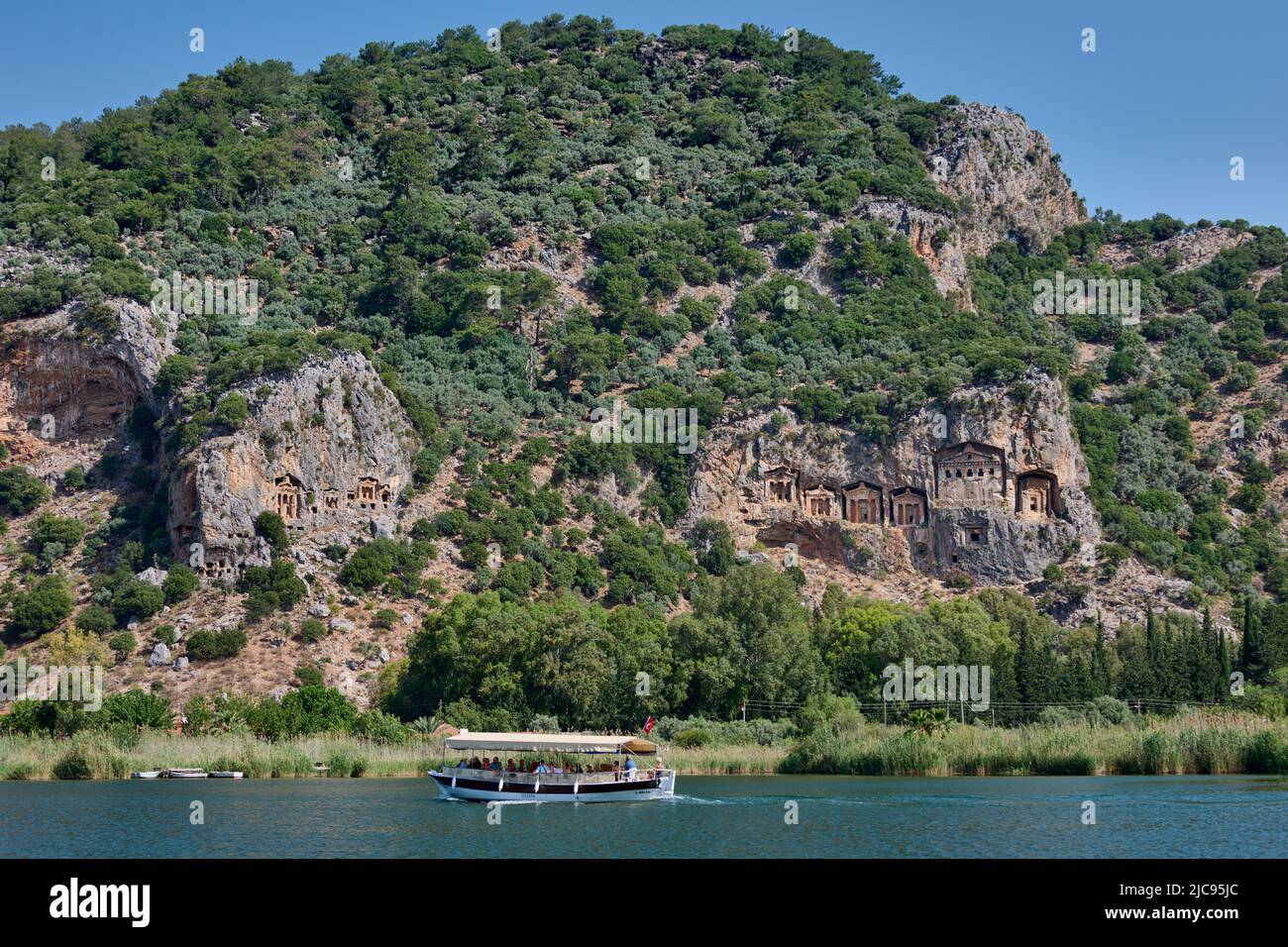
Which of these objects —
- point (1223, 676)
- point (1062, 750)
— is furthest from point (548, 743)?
point (1223, 676)

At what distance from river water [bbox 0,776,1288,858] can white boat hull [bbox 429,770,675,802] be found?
0.50 metres

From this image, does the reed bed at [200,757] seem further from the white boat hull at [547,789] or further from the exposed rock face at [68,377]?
the exposed rock face at [68,377]

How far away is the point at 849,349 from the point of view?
114625 mm

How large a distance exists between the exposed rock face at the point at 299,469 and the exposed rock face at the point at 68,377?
10.8 m

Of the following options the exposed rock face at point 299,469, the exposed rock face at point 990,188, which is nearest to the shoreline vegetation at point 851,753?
the exposed rock face at point 299,469

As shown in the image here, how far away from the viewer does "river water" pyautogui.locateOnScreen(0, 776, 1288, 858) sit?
3275 cm

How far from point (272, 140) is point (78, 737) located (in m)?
86.1

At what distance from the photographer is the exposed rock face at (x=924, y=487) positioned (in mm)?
97625

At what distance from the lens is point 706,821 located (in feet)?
129

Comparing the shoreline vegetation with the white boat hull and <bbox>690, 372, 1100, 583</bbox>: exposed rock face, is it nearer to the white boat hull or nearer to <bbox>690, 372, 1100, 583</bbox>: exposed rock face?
the white boat hull

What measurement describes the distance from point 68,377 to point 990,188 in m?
88.4

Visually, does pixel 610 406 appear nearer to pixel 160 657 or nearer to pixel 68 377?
pixel 68 377

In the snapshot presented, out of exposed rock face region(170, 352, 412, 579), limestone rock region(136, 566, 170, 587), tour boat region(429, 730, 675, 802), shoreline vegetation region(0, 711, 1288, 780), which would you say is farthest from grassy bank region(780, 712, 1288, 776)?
limestone rock region(136, 566, 170, 587)
